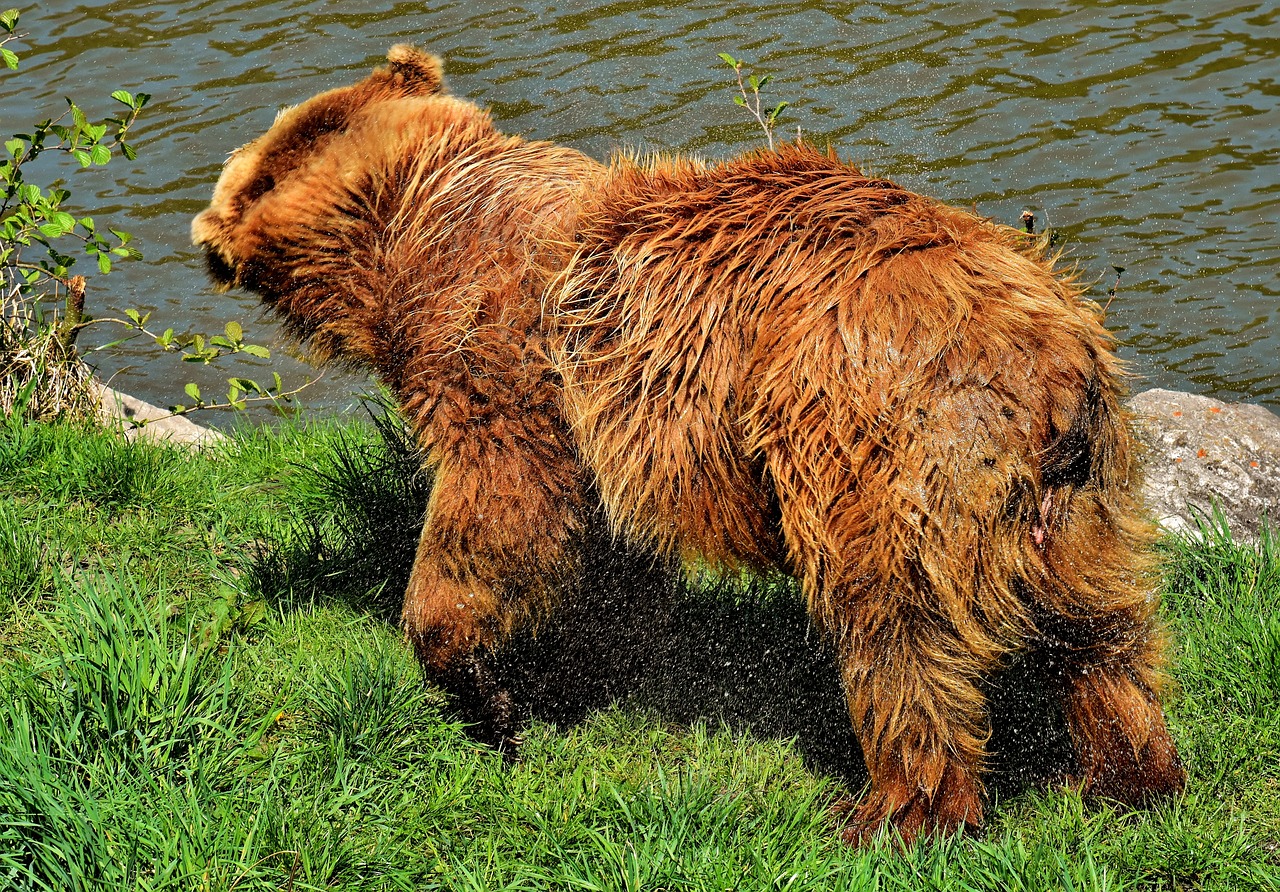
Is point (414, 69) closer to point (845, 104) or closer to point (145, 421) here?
point (145, 421)

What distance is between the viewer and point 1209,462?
5.02 metres

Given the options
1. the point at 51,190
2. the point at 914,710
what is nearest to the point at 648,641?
the point at 914,710

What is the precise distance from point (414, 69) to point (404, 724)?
2.25 metres

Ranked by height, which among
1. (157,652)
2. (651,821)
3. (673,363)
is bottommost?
(651,821)

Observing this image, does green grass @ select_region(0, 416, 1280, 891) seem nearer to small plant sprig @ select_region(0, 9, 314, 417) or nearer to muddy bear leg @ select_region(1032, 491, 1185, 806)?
muddy bear leg @ select_region(1032, 491, 1185, 806)

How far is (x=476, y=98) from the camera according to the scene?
Answer: 900 centimetres

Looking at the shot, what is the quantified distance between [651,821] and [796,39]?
25.5 feet

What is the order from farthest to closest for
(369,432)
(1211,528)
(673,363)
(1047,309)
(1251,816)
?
1. (369,432)
2. (1211,528)
3. (1251,816)
4. (673,363)
5. (1047,309)

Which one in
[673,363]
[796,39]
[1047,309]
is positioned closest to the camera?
[1047,309]

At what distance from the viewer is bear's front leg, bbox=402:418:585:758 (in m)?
3.51

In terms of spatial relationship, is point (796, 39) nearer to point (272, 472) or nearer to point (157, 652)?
point (272, 472)

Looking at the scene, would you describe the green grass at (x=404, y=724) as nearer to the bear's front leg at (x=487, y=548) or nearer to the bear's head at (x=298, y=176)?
the bear's front leg at (x=487, y=548)

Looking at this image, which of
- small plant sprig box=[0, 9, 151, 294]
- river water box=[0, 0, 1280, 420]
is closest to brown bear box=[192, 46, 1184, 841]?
small plant sprig box=[0, 9, 151, 294]

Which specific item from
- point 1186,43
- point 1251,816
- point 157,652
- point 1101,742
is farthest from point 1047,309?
point 1186,43
